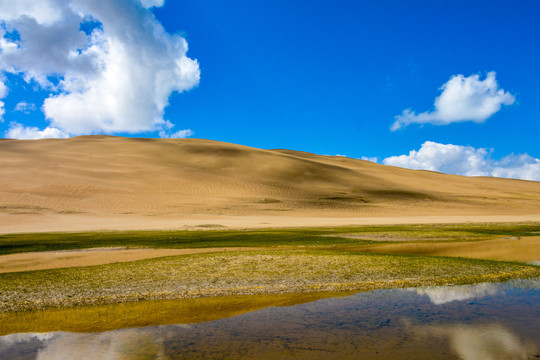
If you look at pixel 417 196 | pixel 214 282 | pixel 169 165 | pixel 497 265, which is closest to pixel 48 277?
pixel 214 282

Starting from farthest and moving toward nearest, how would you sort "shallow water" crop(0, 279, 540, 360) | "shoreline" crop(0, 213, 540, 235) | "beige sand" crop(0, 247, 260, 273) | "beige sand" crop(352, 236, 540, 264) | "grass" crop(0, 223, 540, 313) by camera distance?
1. "shoreline" crop(0, 213, 540, 235)
2. "beige sand" crop(352, 236, 540, 264)
3. "beige sand" crop(0, 247, 260, 273)
4. "grass" crop(0, 223, 540, 313)
5. "shallow water" crop(0, 279, 540, 360)

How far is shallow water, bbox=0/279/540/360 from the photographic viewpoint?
24.6ft

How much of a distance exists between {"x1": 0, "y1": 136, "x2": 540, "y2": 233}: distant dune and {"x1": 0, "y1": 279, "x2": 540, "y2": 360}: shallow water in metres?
32.3

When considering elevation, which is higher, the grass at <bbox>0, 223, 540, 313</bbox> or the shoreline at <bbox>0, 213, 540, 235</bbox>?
the shoreline at <bbox>0, 213, 540, 235</bbox>

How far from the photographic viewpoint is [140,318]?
969cm

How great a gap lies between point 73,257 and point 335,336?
16.6 m

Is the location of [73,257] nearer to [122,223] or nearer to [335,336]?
[335,336]

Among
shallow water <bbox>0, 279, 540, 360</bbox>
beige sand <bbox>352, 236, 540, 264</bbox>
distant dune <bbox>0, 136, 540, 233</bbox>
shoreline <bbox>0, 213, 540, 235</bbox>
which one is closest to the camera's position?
shallow water <bbox>0, 279, 540, 360</bbox>

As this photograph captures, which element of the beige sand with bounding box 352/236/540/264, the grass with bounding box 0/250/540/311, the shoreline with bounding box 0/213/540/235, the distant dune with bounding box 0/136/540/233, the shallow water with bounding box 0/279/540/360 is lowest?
the shallow water with bounding box 0/279/540/360

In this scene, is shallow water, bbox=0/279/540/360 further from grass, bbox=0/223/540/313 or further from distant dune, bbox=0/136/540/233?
distant dune, bbox=0/136/540/233

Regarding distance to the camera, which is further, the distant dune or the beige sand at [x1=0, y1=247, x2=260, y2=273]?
the distant dune

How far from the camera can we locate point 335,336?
8.36 meters

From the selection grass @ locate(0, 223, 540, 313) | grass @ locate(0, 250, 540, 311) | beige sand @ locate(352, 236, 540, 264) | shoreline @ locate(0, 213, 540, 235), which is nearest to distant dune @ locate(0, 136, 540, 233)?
shoreline @ locate(0, 213, 540, 235)

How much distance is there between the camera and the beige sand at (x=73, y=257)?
17531 mm
